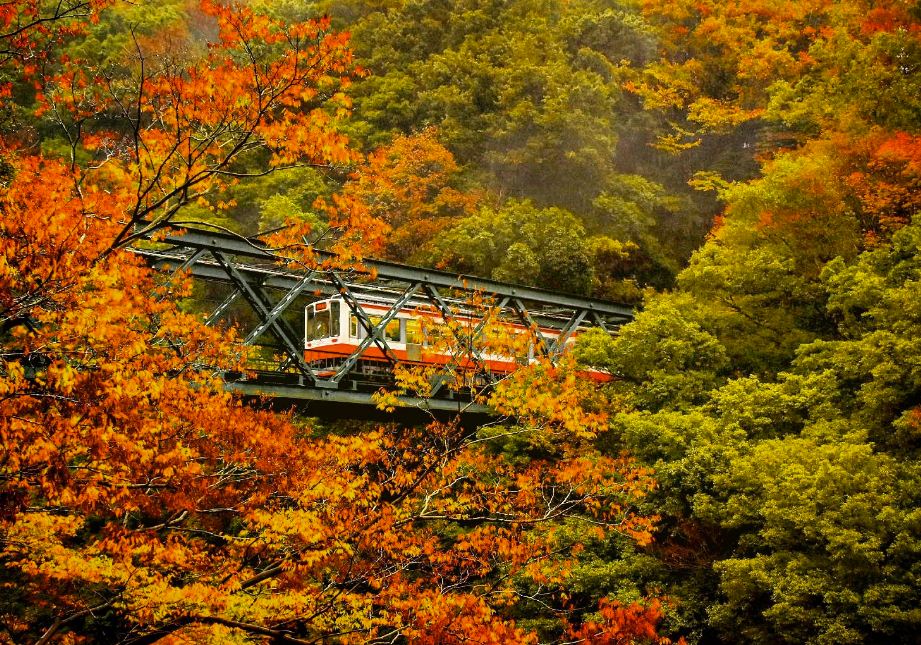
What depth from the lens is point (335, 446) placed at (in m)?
12.0

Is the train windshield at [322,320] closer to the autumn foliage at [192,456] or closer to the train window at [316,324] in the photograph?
the train window at [316,324]

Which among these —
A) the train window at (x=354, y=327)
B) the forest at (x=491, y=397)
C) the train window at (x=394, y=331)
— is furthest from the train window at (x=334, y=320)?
the forest at (x=491, y=397)

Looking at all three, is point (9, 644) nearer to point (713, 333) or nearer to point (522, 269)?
point (713, 333)

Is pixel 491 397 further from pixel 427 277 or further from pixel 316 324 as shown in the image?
pixel 316 324

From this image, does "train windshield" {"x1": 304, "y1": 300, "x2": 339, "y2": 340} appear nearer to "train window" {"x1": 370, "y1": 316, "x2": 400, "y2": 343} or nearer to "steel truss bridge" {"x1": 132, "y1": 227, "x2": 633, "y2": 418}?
"steel truss bridge" {"x1": 132, "y1": 227, "x2": 633, "y2": 418}

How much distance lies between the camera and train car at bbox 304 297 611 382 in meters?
19.5

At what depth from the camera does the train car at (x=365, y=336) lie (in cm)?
1952

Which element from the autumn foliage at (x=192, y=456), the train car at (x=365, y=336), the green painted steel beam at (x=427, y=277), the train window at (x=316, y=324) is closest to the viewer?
the autumn foliage at (x=192, y=456)

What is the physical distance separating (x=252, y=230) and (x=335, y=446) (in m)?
17.1

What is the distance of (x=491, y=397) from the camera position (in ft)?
33.8

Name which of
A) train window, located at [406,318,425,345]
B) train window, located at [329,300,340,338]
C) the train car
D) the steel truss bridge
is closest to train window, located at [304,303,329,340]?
the train car

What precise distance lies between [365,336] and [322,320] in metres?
1.25

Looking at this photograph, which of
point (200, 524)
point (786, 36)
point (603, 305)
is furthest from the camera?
point (786, 36)

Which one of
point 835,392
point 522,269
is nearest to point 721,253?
point 835,392
